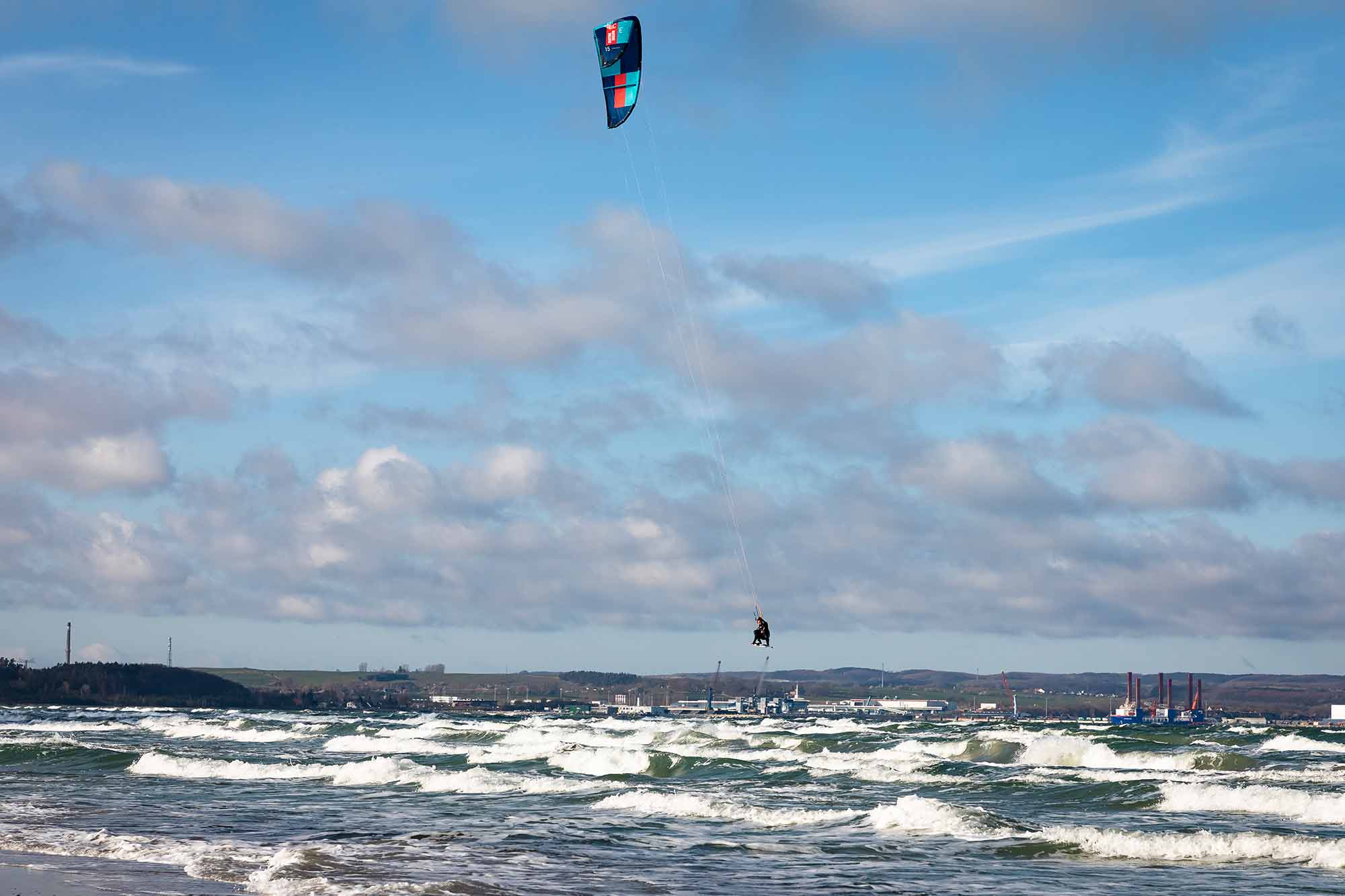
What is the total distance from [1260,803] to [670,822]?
1395 centimetres

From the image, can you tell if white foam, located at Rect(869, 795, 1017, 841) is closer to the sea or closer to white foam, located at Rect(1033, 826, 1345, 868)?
the sea

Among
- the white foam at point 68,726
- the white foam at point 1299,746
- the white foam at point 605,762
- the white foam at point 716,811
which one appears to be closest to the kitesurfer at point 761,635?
the white foam at point 716,811

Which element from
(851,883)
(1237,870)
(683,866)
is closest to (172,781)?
(683,866)

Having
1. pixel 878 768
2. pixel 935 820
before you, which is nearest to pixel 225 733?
pixel 878 768

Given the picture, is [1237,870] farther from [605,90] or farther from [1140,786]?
[605,90]

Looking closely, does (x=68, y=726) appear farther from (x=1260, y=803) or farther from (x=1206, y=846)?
(x=1206, y=846)

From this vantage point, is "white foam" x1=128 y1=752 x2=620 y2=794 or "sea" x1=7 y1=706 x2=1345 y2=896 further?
"white foam" x1=128 y1=752 x2=620 y2=794

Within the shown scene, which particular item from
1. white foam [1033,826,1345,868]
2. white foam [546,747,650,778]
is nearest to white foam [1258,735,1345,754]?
white foam [546,747,650,778]

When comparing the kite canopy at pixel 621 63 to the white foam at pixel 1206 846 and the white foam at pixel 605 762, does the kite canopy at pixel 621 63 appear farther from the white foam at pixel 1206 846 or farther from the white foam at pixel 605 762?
the white foam at pixel 605 762

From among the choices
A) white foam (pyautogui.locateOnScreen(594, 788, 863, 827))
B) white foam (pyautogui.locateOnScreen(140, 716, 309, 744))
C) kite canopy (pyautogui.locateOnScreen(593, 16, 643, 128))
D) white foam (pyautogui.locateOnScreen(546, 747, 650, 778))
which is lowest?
white foam (pyautogui.locateOnScreen(140, 716, 309, 744))

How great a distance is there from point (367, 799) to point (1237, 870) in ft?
69.0

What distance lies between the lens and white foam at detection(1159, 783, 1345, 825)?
98.5 feet

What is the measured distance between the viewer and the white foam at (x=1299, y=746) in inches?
2478

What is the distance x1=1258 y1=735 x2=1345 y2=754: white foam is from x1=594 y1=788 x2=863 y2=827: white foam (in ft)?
125
